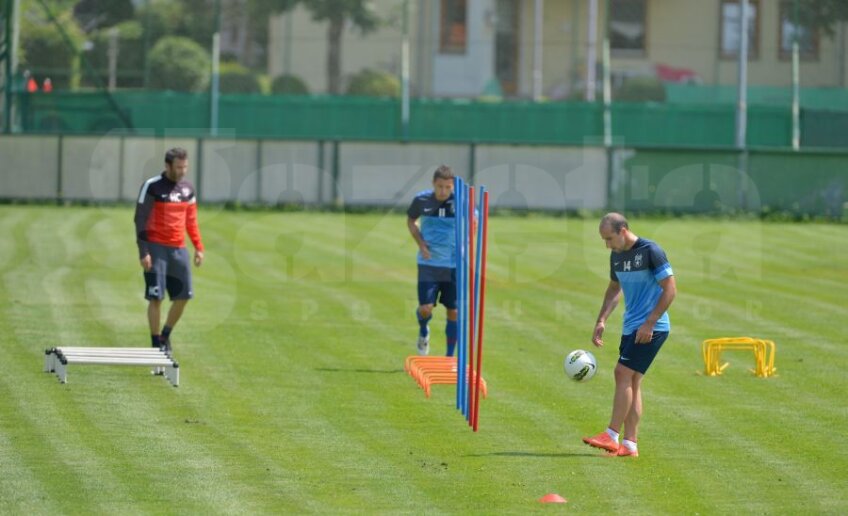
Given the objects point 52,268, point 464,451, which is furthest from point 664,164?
point 464,451

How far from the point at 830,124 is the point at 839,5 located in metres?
3.83

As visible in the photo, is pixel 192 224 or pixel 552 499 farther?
pixel 192 224

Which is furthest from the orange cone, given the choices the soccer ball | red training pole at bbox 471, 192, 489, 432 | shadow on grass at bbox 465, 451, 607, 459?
the soccer ball

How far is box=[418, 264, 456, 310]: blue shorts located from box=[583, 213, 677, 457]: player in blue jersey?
4.38 m

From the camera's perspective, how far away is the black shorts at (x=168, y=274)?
14.8 metres

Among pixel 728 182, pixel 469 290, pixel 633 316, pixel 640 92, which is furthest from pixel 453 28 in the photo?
pixel 633 316

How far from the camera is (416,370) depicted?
14.3 meters

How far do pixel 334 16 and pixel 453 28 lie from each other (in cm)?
556

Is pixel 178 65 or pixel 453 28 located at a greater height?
pixel 453 28

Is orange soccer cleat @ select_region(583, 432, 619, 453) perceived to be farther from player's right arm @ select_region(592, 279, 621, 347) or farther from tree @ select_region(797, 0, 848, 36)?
tree @ select_region(797, 0, 848, 36)

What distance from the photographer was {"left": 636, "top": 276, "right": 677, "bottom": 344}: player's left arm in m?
10.7

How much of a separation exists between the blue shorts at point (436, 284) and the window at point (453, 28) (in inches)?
1170

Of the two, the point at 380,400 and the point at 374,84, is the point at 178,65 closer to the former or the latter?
the point at 374,84

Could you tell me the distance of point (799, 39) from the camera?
129 ft
